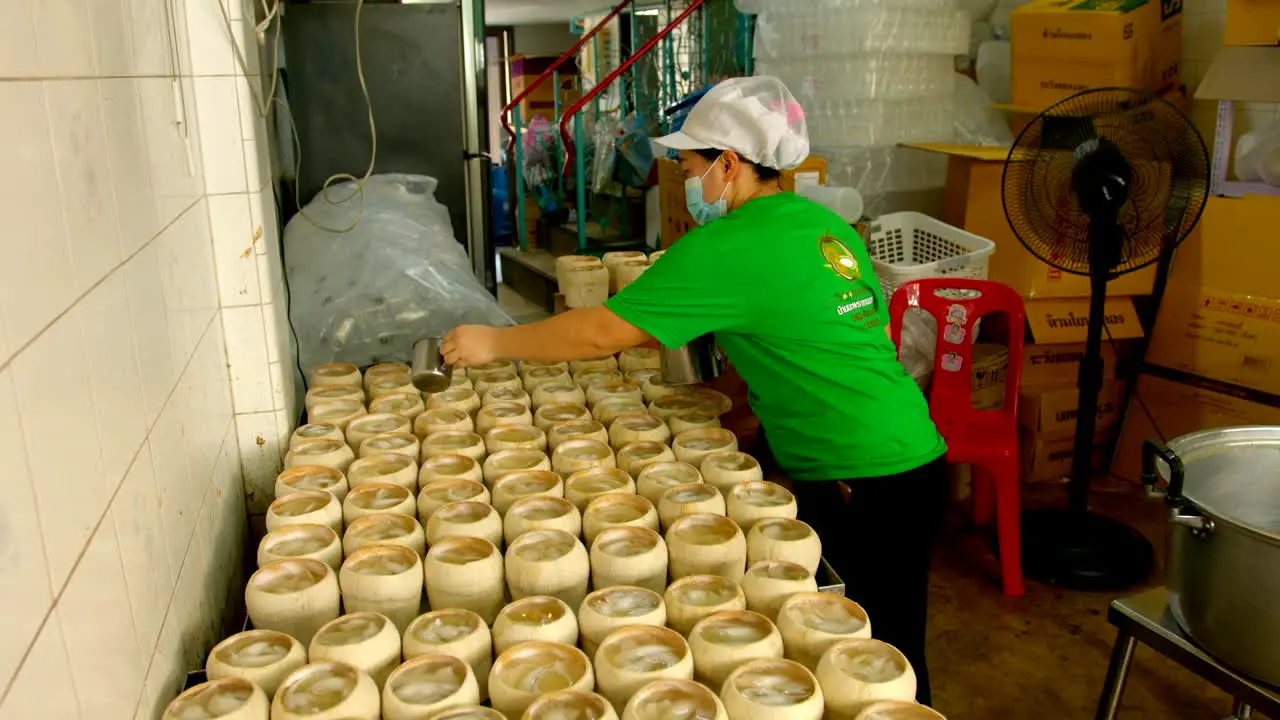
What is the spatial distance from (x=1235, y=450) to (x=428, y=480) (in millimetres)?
1469

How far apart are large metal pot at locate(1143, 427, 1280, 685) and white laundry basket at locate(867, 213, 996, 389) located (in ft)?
5.03

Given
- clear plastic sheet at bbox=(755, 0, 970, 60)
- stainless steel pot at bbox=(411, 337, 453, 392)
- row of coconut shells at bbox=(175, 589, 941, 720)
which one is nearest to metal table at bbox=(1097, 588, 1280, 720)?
row of coconut shells at bbox=(175, 589, 941, 720)

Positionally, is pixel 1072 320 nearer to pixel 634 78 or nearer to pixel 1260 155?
pixel 1260 155

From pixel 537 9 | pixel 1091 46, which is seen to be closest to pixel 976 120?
pixel 1091 46

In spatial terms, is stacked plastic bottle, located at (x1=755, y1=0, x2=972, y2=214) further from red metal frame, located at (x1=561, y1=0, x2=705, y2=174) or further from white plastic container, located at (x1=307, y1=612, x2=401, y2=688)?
white plastic container, located at (x1=307, y1=612, x2=401, y2=688)

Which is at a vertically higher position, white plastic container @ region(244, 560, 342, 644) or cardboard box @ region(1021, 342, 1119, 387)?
white plastic container @ region(244, 560, 342, 644)

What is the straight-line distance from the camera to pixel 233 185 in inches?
75.2

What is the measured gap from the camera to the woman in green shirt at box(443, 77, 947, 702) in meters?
1.86

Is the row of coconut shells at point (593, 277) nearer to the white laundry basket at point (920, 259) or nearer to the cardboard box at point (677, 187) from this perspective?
the cardboard box at point (677, 187)

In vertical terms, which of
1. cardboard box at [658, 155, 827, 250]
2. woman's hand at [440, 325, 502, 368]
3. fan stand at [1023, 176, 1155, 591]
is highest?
cardboard box at [658, 155, 827, 250]

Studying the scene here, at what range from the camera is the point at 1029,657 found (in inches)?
110

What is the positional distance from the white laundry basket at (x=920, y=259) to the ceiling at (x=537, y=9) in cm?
658

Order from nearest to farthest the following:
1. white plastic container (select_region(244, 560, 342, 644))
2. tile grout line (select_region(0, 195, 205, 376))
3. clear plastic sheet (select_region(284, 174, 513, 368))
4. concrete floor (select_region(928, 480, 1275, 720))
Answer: tile grout line (select_region(0, 195, 205, 376)) < white plastic container (select_region(244, 560, 342, 644)) < concrete floor (select_region(928, 480, 1275, 720)) < clear plastic sheet (select_region(284, 174, 513, 368))

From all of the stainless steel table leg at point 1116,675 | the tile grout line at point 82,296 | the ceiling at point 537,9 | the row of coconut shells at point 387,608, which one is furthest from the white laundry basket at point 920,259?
the ceiling at point 537,9
